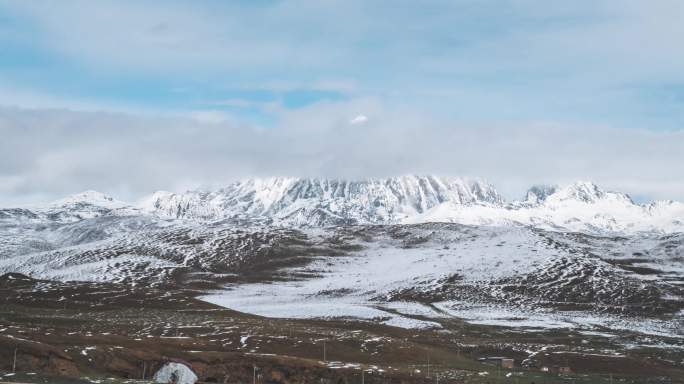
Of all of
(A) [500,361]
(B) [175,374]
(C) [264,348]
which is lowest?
(A) [500,361]

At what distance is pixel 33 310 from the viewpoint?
14112 cm

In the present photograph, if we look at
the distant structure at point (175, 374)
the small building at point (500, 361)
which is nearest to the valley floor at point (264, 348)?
the small building at point (500, 361)

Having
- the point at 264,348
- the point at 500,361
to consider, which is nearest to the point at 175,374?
the point at 264,348

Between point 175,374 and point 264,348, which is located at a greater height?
point 175,374

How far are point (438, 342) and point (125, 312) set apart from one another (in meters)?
58.8

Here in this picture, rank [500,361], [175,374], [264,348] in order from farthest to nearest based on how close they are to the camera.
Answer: [500,361]
[264,348]
[175,374]

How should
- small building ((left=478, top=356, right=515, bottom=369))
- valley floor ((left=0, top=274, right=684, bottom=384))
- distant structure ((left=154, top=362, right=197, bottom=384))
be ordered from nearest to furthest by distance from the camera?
distant structure ((left=154, top=362, right=197, bottom=384)) → valley floor ((left=0, top=274, right=684, bottom=384)) → small building ((left=478, top=356, right=515, bottom=369))

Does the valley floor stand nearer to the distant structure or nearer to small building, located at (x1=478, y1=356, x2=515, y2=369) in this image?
small building, located at (x1=478, y1=356, x2=515, y2=369)

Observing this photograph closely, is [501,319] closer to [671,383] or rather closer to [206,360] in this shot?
[671,383]

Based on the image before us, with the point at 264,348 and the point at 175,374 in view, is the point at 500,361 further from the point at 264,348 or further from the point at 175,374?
the point at 175,374

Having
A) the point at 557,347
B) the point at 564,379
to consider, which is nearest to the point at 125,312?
the point at 557,347

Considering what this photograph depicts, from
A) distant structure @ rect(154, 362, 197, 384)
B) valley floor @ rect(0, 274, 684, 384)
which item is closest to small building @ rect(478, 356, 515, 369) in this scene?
valley floor @ rect(0, 274, 684, 384)

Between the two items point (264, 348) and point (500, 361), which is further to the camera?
point (500, 361)

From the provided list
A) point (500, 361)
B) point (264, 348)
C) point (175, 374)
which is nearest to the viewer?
point (175, 374)
